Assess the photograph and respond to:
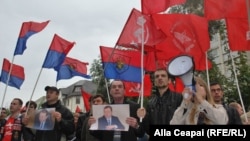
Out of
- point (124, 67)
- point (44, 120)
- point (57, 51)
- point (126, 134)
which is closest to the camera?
point (126, 134)

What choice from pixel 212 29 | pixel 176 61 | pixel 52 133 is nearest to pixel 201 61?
pixel 52 133

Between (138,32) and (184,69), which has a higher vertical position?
(138,32)

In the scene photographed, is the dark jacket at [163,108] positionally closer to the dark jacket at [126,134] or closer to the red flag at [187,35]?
the dark jacket at [126,134]

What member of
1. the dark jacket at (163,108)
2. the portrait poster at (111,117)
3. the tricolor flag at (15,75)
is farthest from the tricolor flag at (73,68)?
the dark jacket at (163,108)

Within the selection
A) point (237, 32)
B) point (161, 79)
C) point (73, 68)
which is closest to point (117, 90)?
point (161, 79)

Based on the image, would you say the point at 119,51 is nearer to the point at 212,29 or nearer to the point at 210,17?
the point at 210,17

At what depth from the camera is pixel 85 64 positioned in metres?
9.77

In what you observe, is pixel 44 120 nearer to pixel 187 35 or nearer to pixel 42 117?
pixel 42 117

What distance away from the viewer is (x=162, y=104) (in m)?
4.13

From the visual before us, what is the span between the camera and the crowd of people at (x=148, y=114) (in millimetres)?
2861

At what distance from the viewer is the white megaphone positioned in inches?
111

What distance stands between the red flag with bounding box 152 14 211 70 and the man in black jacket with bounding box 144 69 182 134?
2.50 m

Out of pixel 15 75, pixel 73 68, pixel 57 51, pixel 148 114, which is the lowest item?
pixel 148 114

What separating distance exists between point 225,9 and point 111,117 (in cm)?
369
